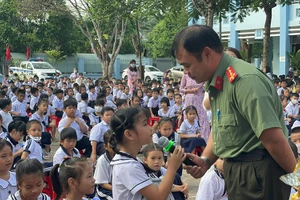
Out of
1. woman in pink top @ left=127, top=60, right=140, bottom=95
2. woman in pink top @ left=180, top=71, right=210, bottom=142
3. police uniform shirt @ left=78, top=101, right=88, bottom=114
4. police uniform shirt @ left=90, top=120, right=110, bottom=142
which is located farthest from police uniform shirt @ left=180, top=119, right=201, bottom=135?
woman in pink top @ left=127, top=60, right=140, bottom=95

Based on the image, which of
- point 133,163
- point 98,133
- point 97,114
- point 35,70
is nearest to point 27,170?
point 133,163

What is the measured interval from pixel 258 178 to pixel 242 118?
0.29 m

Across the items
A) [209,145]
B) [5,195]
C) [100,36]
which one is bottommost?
[5,195]

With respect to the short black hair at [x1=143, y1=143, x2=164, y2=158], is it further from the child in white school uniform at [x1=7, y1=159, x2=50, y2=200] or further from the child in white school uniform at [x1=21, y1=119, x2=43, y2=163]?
the child in white school uniform at [x1=21, y1=119, x2=43, y2=163]

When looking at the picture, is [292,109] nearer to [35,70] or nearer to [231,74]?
[231,74]

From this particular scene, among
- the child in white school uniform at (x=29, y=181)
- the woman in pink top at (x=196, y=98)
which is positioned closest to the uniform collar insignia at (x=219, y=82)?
the child in white school uniform at (x=29, y=181)

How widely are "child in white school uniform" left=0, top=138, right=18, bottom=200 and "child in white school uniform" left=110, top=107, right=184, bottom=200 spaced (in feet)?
5.31

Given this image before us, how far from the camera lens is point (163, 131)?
6.71 meters

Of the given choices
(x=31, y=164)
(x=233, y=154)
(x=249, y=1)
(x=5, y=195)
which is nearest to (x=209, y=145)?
(x=233, y=154)

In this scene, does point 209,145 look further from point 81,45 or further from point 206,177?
point 81,45

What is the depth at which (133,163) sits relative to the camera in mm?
2652

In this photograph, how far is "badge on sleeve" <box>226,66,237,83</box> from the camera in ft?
7.66

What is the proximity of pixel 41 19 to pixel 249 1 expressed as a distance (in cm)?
2050

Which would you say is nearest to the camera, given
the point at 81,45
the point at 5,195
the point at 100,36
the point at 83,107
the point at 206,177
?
the point at 206,177
